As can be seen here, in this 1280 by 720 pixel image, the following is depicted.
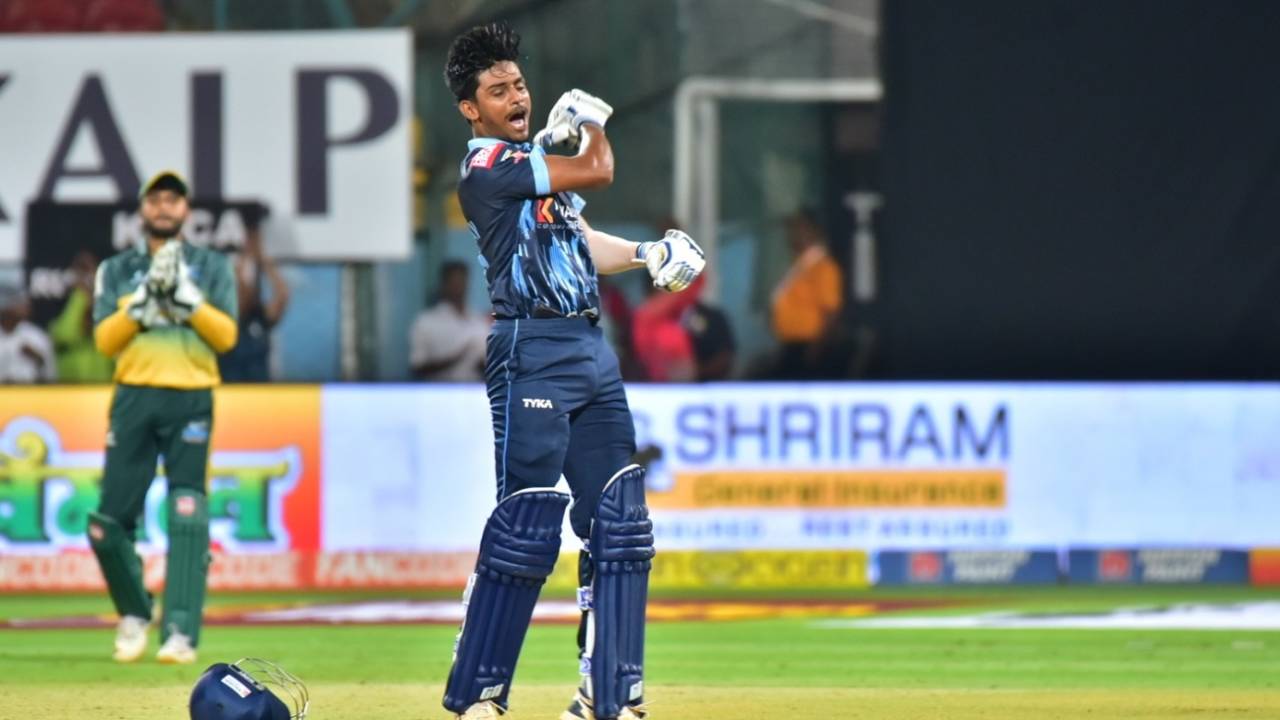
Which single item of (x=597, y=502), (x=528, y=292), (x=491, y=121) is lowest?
(x=597, y=502)

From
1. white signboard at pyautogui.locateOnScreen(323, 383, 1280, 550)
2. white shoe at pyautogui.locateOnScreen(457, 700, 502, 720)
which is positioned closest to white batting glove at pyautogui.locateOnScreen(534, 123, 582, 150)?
white shoe at pyautogui.locateOnScreen(457, 700, 502, 720)

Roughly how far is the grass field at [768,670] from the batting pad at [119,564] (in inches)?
10.1

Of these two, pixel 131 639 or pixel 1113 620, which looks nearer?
pixel 131 639

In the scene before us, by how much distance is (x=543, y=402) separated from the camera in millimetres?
6500

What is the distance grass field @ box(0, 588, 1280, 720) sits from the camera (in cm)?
765

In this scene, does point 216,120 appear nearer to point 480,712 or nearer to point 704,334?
point 704,334

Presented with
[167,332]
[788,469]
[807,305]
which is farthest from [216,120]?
[167,332]

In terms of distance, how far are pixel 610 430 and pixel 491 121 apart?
35.7 inches

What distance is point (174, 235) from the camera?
9.41 meters

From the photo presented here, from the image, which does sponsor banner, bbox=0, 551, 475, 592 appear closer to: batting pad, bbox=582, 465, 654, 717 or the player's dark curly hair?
batting pad, bbox=582, 465, 654, 717

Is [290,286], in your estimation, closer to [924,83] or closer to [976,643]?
[924,83]

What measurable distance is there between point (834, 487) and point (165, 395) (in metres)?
4.58

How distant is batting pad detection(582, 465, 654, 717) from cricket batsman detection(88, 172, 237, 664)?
10.3ft

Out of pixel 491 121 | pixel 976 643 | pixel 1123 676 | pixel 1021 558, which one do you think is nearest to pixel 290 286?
pixel 1021 558
